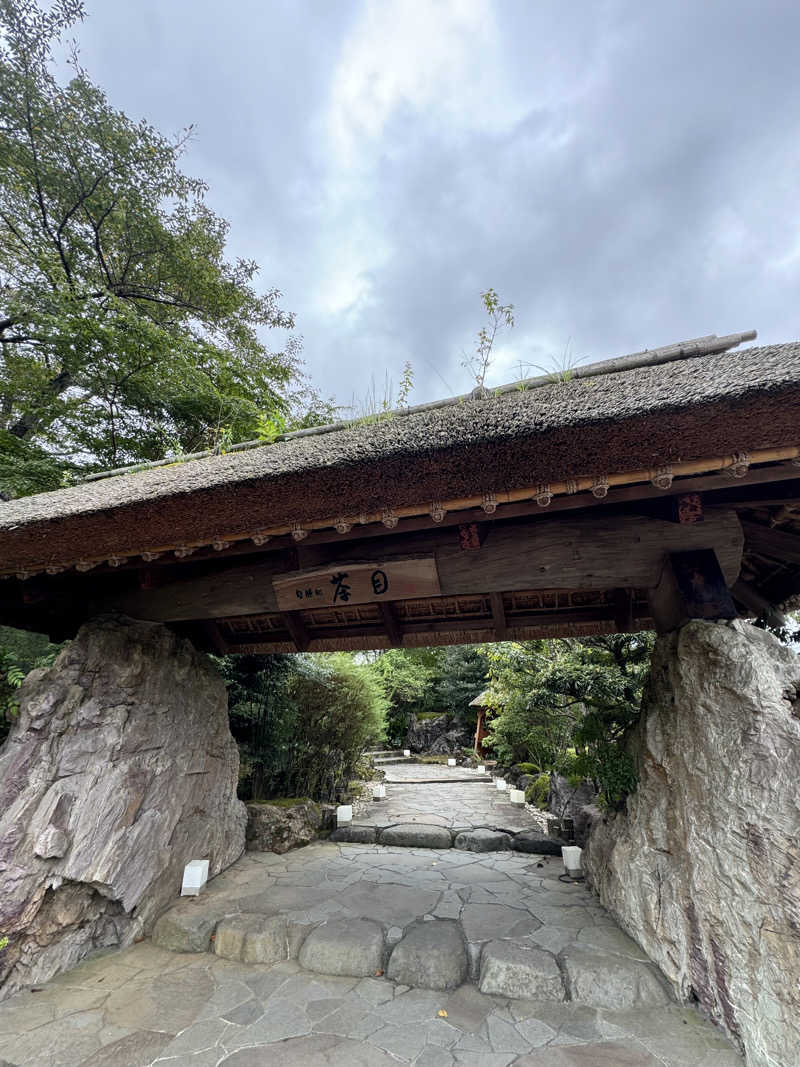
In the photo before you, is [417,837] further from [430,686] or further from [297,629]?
[430,686]

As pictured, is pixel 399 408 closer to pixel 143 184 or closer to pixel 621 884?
pixel 621 884

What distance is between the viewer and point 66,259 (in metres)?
8.24

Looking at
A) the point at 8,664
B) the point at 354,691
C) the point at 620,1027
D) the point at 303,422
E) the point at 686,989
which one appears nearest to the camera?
the point at 620,1027

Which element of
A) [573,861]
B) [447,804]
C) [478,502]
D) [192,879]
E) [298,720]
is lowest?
[447,804]

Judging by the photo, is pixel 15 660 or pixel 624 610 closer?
pixel 624 610

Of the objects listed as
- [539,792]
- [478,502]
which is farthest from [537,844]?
[478,502]

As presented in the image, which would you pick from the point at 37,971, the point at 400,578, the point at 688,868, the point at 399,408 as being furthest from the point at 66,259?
Answer: the point at 688,868

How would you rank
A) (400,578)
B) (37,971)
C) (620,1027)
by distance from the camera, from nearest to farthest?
(620,1027), (37,971), (400,578)

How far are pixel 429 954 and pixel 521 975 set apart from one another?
61 centimetres

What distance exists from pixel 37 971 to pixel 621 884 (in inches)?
165

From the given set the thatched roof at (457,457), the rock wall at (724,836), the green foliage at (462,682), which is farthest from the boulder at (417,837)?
the green foliage at (462,682)

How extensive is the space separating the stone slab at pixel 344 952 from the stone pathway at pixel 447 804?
3113mm

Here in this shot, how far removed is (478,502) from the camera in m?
2.43

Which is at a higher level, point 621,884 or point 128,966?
point 621,884
